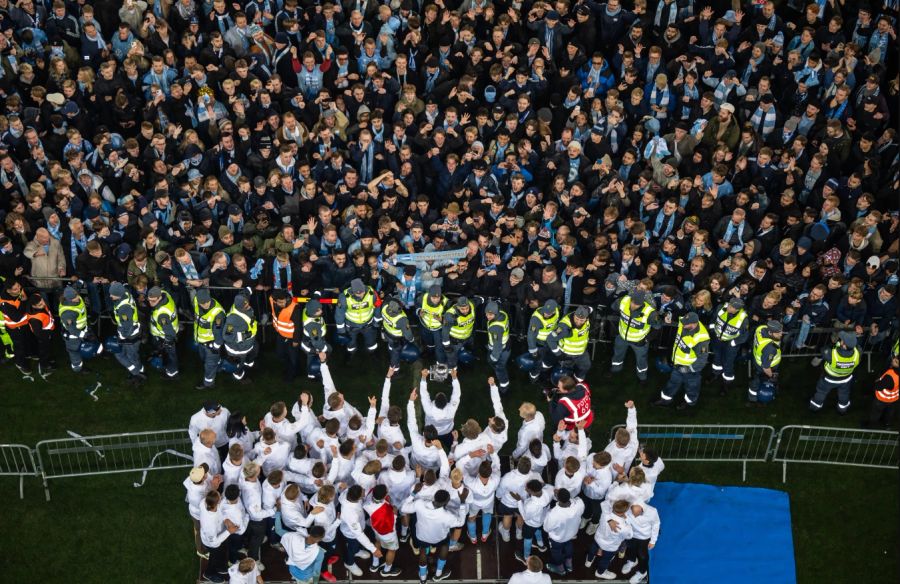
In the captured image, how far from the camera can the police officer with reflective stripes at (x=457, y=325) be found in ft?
Answer: 48.0

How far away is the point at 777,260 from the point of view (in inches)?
606

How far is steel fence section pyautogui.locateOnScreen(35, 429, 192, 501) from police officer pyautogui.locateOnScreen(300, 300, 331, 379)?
2.20m

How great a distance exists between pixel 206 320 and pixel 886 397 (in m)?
9.98

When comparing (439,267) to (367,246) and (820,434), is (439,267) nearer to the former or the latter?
(367,246)

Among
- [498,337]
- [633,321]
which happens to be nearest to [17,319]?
[498,337]

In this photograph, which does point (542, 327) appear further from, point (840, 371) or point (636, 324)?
point (840, 371)

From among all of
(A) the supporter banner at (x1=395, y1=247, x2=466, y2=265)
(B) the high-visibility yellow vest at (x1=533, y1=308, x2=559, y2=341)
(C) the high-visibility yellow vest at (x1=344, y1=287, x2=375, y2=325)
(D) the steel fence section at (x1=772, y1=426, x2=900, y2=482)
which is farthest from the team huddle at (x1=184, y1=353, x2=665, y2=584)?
(D) the steel fence section at (x1=772, y1=426, x2=900, y2=482)

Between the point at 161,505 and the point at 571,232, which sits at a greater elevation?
the point at 571,232

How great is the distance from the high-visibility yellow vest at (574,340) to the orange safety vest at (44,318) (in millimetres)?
7704

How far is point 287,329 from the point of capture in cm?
1488

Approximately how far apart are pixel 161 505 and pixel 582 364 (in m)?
6.46

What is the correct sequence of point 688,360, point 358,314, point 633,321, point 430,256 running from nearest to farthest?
point 688,360 → point 633,321 → point 358,314 → point 430,256

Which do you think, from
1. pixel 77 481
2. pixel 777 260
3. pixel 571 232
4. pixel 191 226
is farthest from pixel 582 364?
pixel 77 481

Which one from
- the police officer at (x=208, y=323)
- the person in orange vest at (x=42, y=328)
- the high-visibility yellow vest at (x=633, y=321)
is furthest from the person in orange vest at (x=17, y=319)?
the high-visibility yellow vest at (x=633, y=321)
